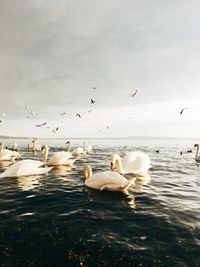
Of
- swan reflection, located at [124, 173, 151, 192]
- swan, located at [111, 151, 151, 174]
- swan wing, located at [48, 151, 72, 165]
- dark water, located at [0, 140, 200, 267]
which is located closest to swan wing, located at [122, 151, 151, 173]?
swan, located at [111, 151, 151, 174]

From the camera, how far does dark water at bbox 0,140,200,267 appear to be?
6.86 meters

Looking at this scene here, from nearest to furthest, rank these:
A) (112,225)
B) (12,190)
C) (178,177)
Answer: (112,225) → (12,190) → (178,177)

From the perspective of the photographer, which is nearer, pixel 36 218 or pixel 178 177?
pixel 36 218

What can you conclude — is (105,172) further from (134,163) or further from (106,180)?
(134,163)

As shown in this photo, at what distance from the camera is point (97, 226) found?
8898 millimetres

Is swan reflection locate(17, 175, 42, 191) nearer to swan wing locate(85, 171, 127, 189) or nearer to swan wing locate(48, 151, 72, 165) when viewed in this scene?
swan wing locate(85, 171, 127, 189)

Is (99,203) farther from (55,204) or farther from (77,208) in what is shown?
(55,204)

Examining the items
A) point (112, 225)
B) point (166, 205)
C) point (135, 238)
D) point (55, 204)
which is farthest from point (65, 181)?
point (135, 238)

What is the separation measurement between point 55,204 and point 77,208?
3.52 feet

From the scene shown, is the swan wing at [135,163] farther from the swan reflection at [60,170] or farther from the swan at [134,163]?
the swan reflection at [60,170]

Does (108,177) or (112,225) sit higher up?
(108,177)

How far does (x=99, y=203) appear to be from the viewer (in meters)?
11.5

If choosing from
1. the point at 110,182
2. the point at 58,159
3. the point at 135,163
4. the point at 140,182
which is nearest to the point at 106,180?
the point at 110,182

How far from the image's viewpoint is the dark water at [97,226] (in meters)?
6.86
